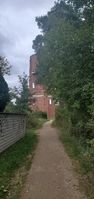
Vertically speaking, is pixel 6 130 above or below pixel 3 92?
below

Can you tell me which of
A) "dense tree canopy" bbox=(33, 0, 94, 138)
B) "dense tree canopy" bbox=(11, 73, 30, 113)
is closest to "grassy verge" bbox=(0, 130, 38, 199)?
"dense tree canopy" bbox=(33, 0, 94, 138)

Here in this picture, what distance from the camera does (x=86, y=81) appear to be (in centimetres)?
1878

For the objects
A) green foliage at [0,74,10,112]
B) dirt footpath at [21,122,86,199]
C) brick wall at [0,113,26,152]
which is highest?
green foliage at [0,74,10,112]

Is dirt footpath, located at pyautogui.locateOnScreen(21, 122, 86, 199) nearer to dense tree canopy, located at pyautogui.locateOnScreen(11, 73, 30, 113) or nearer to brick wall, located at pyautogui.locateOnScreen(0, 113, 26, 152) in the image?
brick wall, located at pyautogui.locateOnScreen(0, 113, 26, 152)

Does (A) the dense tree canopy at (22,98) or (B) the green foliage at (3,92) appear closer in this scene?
(B) the green foliage at (3,92)

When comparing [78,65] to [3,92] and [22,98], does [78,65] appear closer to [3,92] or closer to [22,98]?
[3,92]

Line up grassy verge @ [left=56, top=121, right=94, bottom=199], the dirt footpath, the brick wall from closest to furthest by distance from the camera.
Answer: the dirt footpath
grassy verge @ [left=56, top=121, right=94, bottom=199]
the brick wall

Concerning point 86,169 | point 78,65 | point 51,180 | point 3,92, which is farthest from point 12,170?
point 78,65

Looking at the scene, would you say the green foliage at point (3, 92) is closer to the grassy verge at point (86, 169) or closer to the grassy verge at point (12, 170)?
the grassy verge at point (12, 170)

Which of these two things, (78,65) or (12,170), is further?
(78,65)

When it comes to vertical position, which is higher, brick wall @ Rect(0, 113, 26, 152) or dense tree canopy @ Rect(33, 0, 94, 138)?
dense tree canopy @ Rect(33, 0, 94, 138)

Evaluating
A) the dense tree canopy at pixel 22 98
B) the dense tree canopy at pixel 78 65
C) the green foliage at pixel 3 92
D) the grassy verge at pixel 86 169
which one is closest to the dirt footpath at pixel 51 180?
the grassy verge at pixel 86 169

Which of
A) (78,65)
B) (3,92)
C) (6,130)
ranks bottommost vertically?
(6,130)

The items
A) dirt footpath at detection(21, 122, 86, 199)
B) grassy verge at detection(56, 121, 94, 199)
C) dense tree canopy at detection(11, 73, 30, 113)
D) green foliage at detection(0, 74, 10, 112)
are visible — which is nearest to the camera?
dirt footpath at detection(21, 122, 86, 199)
